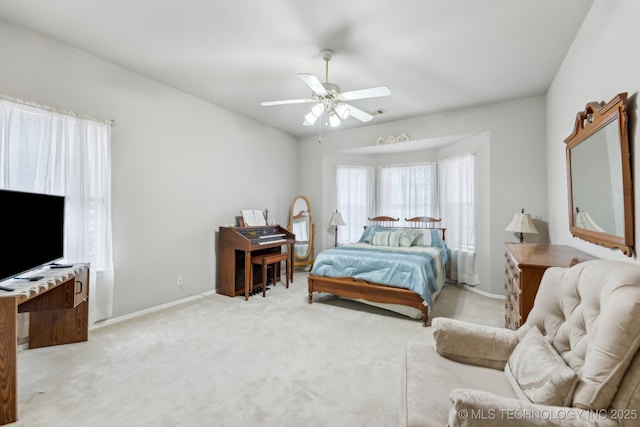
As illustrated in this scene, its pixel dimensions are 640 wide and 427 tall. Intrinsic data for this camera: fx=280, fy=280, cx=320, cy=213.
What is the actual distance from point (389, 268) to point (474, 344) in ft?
5.91

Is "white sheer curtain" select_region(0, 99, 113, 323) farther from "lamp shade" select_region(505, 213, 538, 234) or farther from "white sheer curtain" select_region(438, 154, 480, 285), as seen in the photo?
"white sheer curtain" select_region(438, 154, 480, 285)

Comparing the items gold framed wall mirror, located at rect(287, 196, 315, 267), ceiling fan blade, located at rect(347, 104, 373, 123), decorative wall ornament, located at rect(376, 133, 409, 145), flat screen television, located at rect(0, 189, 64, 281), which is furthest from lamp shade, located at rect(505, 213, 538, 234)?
flat screen television, located at rect(0, 189, 64, 281)

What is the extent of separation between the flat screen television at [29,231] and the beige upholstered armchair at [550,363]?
2640 mm

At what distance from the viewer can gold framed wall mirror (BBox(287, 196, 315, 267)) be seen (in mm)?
5520

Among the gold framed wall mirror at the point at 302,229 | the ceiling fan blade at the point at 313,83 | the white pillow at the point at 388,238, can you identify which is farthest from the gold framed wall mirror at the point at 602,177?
the gold framed wall mirror at the point at 302,229

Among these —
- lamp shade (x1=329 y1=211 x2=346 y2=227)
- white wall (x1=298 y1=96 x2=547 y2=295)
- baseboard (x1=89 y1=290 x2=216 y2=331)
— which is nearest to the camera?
baseboard (x1=89 y1=290 x2=216 y2=331)

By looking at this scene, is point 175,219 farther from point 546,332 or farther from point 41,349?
point 546,332

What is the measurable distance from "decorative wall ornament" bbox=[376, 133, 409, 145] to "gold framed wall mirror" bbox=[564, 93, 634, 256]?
2448 millimetres


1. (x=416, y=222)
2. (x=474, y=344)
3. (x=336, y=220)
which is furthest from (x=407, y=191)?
(x=474, y=344)

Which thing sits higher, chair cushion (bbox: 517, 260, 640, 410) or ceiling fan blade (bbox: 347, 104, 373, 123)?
ceiling fan blade (bbox: 347, 104, 373, 123)

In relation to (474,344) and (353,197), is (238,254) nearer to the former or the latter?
(353,197)

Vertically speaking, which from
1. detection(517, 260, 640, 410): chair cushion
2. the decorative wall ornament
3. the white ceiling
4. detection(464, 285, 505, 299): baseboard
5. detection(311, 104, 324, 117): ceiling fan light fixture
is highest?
the white ceiling

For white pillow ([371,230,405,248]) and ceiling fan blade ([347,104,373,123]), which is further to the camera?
white pillow ([371,230,405,248])

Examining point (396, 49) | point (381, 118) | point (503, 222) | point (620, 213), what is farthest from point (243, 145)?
point (620, 213)
